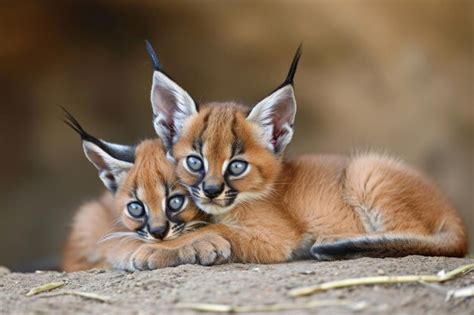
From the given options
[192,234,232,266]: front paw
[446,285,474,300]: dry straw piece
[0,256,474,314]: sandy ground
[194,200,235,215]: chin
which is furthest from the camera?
[194,200,235,215]: chin

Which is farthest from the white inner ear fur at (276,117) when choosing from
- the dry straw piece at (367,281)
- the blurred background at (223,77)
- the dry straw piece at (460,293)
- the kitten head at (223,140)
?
the blurred background at (223,77)

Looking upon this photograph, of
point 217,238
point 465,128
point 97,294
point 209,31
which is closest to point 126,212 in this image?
point 217,238

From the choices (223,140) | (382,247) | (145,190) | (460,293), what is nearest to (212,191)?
(223,140)

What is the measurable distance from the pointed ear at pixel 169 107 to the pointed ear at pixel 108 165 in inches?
14.1

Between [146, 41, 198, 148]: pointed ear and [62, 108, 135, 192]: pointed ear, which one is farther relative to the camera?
[62, 108, 135, 192]: pointed ear

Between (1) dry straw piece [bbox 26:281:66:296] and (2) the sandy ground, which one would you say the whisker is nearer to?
(2) the sandy ground

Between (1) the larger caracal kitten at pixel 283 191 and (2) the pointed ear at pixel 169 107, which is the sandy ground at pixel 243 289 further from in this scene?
(2) the pointed ear at pixel 169 107

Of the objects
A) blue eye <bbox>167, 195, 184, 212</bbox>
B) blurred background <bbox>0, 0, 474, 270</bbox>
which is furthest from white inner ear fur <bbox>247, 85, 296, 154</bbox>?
blurred background <bbox>0, 0, 474, 270</bbox>

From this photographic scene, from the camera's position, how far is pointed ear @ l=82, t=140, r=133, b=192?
541cm

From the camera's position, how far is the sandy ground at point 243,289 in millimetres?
3602

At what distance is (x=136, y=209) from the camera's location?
517 centimetres

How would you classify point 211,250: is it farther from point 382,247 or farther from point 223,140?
point 382,247

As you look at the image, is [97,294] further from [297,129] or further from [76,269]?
[297,129]

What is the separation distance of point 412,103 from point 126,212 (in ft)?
17.3
